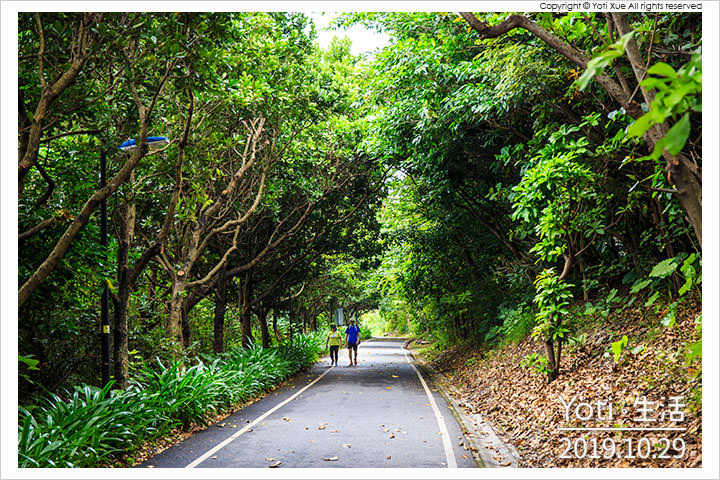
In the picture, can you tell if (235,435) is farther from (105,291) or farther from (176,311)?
(176,311)

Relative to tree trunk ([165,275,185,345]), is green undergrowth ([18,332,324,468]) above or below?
below

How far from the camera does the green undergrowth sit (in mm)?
5281

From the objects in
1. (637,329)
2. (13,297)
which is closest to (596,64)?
(13,297)

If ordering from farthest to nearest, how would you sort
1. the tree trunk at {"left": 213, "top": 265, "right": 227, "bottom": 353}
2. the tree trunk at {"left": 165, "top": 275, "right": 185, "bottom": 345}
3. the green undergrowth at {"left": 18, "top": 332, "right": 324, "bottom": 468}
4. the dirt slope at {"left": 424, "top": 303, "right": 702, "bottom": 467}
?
the tree trunk at {"left": 213, "top": 265, "right": 227, "bottom": 353} → the tree trunk at {"left": 165, "top": 275, "right": 185, "bottom": 345} → the green undergrowth at {"left": 18, "top": 332, "right": 324, "bottom": 468} → the dirt slope at {"left": 424, "top": 303, "right": 702, "bottom": 467}

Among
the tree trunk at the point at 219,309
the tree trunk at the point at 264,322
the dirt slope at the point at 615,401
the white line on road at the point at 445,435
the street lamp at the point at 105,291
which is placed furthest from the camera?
the tree trunk at the point at 264,322

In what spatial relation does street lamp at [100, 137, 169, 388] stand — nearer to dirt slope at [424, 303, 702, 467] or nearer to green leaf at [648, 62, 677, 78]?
dirt slope at [424, 303, 702, 467]

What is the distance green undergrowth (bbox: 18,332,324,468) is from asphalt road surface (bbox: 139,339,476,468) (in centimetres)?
41

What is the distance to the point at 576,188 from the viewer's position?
733 centimetres

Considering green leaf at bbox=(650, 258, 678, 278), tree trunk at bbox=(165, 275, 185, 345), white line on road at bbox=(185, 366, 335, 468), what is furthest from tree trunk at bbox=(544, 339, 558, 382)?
tree trunk at bbox=(165, 275, 185, 345)

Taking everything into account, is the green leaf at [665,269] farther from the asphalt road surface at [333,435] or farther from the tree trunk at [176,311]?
the tree trunk at [176,311]

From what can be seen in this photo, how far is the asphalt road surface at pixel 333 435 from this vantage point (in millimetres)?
6054

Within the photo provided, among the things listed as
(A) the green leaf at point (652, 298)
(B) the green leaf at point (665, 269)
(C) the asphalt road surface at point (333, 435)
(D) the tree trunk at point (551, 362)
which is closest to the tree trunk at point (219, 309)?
(C) the asphalt road surface at point (333, 435)

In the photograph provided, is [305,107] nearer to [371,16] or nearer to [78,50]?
[371,16]

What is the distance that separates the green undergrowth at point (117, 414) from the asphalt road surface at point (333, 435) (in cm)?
41
